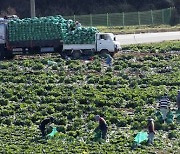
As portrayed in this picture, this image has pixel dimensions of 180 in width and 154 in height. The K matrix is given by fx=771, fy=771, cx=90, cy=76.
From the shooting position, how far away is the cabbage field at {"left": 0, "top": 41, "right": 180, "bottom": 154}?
95.5 feet

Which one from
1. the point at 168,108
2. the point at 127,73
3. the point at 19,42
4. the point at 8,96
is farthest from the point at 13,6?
the point at 168,108

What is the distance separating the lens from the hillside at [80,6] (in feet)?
250

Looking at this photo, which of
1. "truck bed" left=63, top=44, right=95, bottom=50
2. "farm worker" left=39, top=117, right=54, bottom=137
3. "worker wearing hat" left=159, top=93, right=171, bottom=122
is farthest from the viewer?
"truck bed" left=63, top=44, right=95, bottom=50

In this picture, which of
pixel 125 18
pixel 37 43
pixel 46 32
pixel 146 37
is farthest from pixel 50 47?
pixel 125 18

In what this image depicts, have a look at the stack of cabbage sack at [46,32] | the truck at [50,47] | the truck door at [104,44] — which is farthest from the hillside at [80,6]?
the truck door at [104,44]

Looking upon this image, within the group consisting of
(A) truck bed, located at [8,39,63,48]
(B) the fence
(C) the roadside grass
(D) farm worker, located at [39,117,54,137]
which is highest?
(B) the fence

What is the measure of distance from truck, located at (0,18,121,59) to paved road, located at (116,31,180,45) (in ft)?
24.3

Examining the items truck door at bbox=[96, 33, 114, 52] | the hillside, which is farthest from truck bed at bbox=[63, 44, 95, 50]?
the hillside

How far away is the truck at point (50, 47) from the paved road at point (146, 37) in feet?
24.3

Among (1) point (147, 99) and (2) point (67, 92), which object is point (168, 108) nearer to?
(1) point (147, 99)

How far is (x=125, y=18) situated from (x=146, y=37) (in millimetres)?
11664

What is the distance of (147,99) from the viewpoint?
36156mm

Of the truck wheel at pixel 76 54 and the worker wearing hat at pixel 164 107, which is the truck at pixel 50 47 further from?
the worker wearing hat at pixel 164 107

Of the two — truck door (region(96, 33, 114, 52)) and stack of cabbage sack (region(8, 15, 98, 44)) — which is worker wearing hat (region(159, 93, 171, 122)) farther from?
stack of cabbage sack (region(8, 15, 98, 44))
